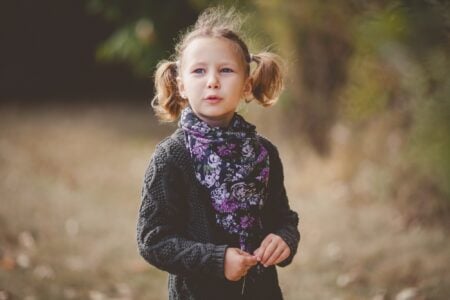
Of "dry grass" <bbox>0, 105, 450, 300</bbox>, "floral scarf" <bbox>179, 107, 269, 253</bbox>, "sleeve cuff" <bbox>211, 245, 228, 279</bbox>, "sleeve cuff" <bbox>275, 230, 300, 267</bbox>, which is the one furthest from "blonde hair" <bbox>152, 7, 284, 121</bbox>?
"dry grass" <bbox>0, 105, 450, 300</bbox>

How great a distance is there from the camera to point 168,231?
1.93 meters

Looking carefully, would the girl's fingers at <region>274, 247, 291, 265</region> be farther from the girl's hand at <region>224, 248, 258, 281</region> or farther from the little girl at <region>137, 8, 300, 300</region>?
the girl's hand at <region>224, 248, 258, 281</region>

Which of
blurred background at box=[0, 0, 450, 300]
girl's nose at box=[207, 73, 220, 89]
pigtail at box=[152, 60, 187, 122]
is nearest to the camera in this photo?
girl's nose at box=[207, 73, 220, 89]

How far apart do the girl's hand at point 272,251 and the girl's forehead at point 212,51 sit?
60 centimetres

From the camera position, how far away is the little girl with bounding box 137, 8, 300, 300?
1.90m

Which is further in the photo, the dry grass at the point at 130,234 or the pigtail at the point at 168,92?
the dry grass at the point at 130,234

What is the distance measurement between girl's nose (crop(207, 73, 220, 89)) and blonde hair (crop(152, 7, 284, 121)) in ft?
0.50

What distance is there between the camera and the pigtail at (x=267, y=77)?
2207mm

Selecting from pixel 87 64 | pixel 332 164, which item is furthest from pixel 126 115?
pixel 332 164

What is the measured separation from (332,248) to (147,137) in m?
4.27

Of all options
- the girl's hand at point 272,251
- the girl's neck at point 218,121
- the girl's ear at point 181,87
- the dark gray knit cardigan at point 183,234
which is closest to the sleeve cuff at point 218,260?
the dark gray knit cardigan at point 183,234

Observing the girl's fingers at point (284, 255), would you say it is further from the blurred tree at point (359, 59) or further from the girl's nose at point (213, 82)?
the blurred tree at point (359, 59)

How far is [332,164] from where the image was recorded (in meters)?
5.50

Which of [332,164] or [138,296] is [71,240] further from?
[332,164]
